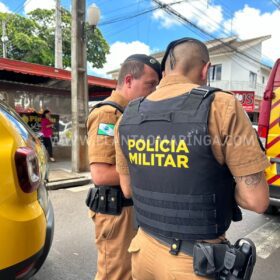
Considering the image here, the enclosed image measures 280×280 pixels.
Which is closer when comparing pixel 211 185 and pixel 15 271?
pixel 211 185

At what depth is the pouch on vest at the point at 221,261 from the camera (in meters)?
1.31

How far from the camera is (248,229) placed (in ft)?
13.8

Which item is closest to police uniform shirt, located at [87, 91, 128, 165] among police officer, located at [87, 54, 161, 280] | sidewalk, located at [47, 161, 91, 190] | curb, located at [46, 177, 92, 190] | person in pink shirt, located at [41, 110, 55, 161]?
police officer, located at [87, 54, 161, 280]

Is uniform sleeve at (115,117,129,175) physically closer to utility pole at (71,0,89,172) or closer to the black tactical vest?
the black tactical vest

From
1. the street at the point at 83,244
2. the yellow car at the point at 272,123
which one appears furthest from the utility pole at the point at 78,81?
the yellow car at the point at 272,123

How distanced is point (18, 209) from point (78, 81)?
5930 millimetres

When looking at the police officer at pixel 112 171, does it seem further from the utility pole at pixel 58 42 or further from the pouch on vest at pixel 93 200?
the utility pole at pixel 58 42

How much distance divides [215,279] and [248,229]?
10.2ft

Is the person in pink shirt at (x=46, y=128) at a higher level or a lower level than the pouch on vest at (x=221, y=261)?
higher

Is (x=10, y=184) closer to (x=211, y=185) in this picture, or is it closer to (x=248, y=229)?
(x=211, y=185)

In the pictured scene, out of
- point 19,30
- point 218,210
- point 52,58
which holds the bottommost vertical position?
point 218,210

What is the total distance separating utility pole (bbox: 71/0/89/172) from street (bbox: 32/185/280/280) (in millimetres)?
2367

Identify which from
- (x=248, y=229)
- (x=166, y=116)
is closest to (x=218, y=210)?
(x=166, y=116)

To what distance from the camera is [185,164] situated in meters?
1.30
